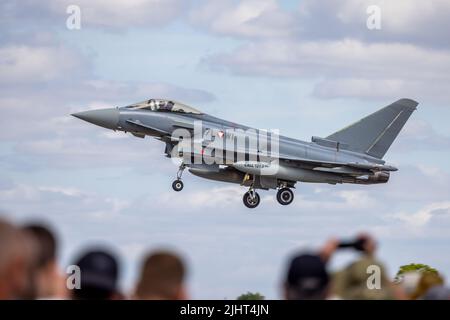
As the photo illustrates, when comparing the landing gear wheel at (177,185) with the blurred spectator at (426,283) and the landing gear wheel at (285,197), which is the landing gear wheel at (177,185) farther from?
the blurred spectator at (426,283)

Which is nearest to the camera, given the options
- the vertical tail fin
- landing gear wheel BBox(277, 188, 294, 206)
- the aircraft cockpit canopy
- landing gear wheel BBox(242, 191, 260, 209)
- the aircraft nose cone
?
the aircraft nose cone

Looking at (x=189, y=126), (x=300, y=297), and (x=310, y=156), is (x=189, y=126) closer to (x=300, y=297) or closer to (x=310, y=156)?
(x=310, y=156)

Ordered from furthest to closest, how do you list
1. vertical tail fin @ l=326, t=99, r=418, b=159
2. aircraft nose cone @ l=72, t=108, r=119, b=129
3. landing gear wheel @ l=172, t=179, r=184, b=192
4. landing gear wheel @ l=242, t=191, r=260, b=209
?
vertical tail fin @ l=326, t=99, r=418, b=159, landing gear wheel @ l=242, t=191, r=260, b=209, aircraft nose cone @ l=72, t=108, r=119, b=129, landing gear wheel @ l=172, t=179, r=184, b=192

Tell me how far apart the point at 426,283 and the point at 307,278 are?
8.95 ft

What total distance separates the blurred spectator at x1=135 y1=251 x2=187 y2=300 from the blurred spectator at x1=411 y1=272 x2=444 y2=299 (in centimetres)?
299

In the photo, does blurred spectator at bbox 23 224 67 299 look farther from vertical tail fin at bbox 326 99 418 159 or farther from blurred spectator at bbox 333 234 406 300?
vertical tail fin at bbox 326 99 418 159

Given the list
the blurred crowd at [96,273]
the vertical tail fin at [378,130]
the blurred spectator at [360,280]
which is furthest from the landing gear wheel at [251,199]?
the blurred crowd at [96,273]

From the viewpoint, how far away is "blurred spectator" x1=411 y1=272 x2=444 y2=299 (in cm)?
918

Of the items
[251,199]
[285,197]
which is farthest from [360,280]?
[285,197]

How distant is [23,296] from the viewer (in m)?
6.32

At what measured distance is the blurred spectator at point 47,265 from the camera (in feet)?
21.6

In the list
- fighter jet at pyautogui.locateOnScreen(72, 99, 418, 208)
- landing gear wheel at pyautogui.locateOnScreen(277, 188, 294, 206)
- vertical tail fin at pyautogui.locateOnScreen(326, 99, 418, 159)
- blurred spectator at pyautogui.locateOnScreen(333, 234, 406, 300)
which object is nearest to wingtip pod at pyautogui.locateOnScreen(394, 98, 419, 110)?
vertical tail fin at pyautogui.locateOnScreen(326, 99, 418, 159)
